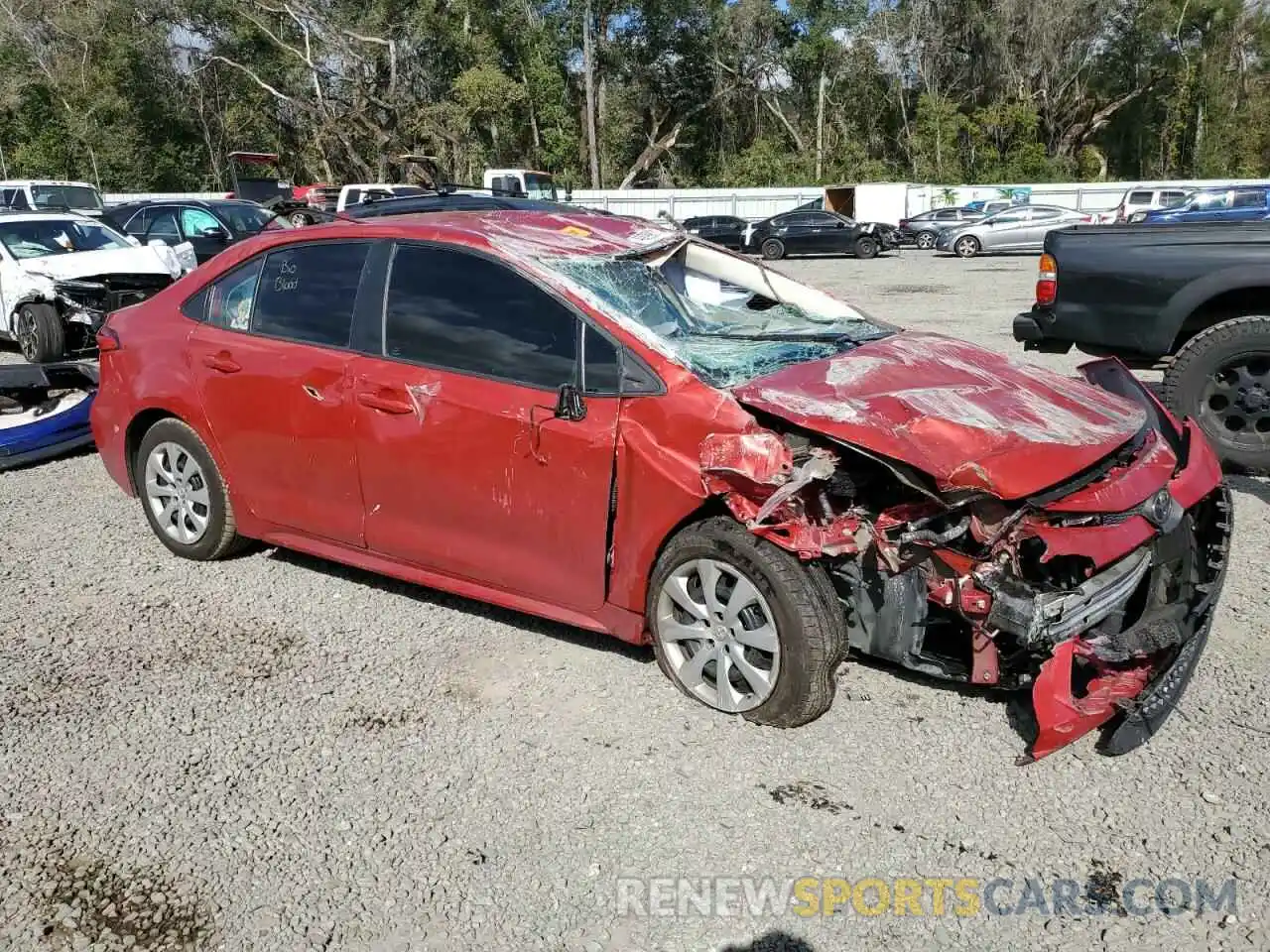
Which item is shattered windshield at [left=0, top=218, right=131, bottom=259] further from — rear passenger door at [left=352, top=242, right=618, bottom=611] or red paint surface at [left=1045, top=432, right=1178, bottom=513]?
red paint surface at [left=1045, top=432, right=1178, bottom=513]

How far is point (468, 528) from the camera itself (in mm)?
4023

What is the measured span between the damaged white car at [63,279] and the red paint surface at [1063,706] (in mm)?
10708

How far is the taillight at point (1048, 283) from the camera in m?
6.62

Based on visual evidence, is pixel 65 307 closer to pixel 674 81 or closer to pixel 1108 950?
pixel 1108 950

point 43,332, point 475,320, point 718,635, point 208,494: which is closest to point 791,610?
point 718,635

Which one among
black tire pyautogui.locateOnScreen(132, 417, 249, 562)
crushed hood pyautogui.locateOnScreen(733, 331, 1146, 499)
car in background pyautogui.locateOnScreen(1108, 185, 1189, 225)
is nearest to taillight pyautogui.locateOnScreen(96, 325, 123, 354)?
black tire pyautogui.locateOnScreen(132, 417, 249, 562)

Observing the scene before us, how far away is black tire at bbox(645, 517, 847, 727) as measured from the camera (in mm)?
3322

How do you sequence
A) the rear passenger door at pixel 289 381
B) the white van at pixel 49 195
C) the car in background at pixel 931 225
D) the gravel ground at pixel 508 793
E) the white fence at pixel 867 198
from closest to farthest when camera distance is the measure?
1. the gravel ground at pixel 508 793
2. the rear passenger door at pixel 289 381
3. the white van at pixel 49 195
4. the car in background at pixel 931 225
5. the white fence at pixel 867 198

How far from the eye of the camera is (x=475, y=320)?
4.01 meters

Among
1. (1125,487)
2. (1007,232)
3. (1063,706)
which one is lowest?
(1063,706)

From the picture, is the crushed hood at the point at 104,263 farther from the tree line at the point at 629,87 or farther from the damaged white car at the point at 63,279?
the tree line at the point at 629,87

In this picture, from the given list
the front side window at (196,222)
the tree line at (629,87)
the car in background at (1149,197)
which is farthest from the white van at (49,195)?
the car in background at (1149,197)

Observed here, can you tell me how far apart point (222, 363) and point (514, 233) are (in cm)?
153

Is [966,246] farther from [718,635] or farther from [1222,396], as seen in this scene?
[718,635]
